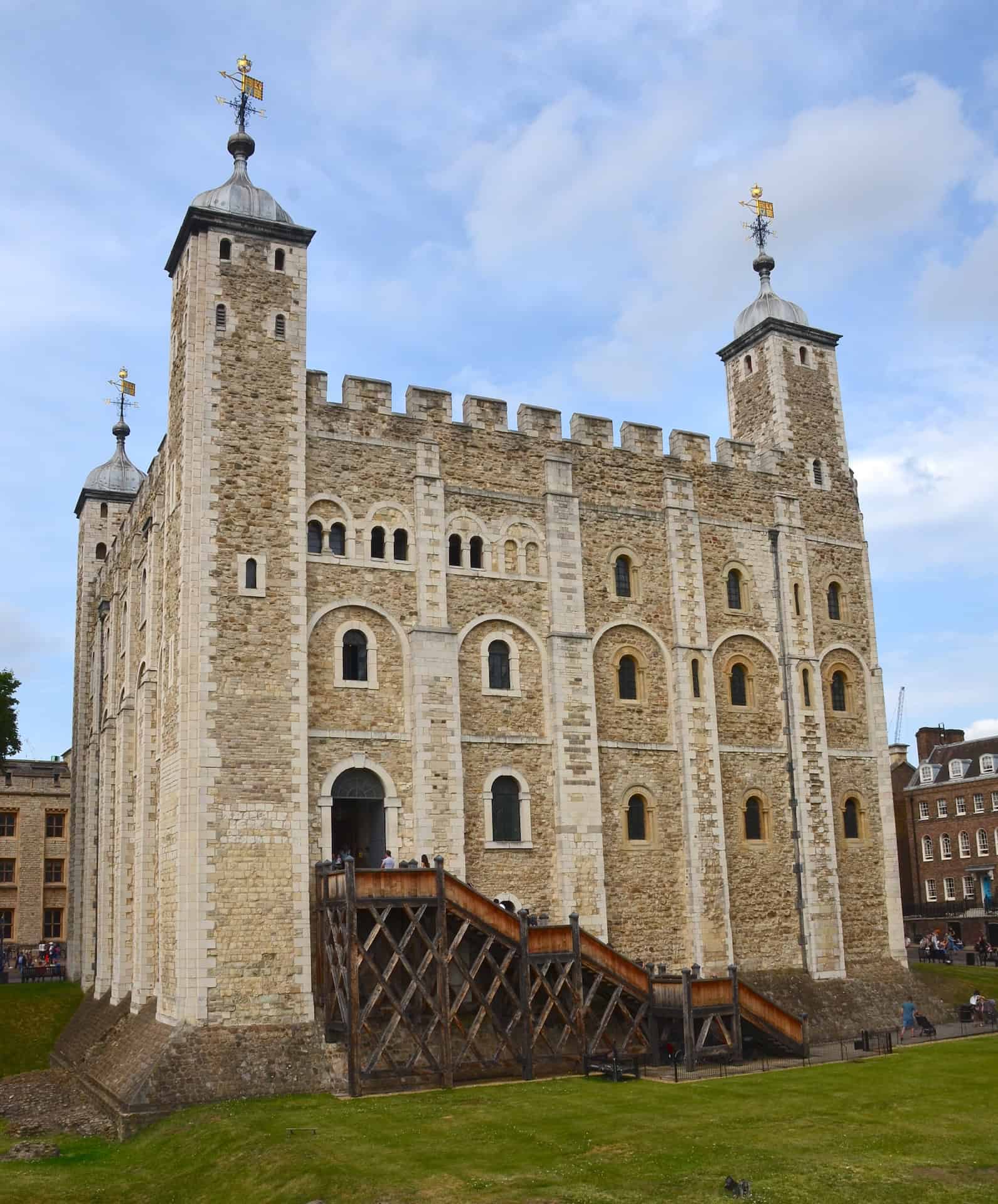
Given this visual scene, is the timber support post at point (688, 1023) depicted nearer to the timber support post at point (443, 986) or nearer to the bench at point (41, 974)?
the timber support post at point (443, 986)

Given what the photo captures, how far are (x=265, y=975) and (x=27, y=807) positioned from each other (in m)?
30.1

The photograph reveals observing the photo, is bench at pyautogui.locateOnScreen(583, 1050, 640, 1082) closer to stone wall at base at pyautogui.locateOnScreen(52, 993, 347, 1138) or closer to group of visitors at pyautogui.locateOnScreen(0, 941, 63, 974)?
stone wall at base at pyautogui.locateOnScreen(52, 993, 347, 1138)

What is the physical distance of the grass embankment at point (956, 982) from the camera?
1357 inches

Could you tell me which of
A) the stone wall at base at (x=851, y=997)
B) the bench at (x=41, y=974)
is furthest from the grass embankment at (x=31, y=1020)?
the stone wall at base at (x=851, y=997)

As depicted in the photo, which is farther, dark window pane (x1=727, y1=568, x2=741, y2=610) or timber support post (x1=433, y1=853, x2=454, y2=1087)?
dark window pane (x1=727, y1=568, x2=741, y2=610)

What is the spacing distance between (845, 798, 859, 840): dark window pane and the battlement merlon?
14003 mm

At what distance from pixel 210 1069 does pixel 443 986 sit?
466 centimetres

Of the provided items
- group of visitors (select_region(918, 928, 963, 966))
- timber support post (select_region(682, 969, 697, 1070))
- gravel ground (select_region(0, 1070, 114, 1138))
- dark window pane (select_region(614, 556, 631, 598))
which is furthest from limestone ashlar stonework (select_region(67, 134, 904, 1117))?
group of visitors (select_region(918, 928, 963, 966))

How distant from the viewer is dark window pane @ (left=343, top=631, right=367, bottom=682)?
28094 millimetres

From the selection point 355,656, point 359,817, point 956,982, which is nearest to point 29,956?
point 359,817

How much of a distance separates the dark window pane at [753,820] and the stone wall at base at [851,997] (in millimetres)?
3532

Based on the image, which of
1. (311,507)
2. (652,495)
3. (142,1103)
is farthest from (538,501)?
(142,1103)

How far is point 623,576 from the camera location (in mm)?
32531

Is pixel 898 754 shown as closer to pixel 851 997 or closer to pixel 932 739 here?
pixel 932 739
